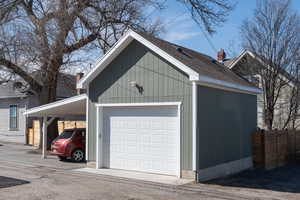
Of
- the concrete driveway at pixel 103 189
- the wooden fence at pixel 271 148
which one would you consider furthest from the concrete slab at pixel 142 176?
the wooden fence at pixel 271 148

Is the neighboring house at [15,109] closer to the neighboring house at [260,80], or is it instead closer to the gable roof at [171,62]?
the neighboring house at [260,80]

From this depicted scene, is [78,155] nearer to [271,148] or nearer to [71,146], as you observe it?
[71,146]

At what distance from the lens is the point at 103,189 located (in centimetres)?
944

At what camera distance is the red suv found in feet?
49.8

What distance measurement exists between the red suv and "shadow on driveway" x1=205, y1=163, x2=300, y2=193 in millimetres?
6896

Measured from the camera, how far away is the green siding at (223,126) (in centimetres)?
1088

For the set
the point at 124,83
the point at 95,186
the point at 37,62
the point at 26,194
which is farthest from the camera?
the point at 37,62

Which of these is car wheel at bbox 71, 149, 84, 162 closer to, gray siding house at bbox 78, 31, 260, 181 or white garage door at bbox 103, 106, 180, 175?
gray siding house at bbox 78, 31, 260, 181

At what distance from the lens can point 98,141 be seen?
42.0 ft

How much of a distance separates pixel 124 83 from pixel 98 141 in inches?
94.7

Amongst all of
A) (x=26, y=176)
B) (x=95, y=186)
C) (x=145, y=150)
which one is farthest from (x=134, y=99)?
(x=26, y=176)

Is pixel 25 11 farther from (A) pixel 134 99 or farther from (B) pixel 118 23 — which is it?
(A) pixel 134 99

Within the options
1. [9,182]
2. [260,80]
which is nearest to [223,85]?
[9,182]

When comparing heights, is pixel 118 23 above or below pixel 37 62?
above
